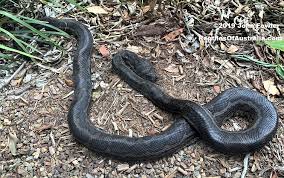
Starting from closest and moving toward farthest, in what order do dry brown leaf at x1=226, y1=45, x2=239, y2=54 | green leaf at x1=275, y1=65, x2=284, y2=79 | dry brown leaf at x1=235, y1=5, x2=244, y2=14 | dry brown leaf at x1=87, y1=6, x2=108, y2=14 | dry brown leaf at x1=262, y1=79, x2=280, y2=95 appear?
dry brown leaf at x1=262, y1=79, x2=280, y2=95, green leaf at x1=275, y1=65, x2=284, y2=79, dry brown leaf at x1=226, y1=45, x2=239, y2=54, dry brown leaf at x1=235, y1=5, x2=244, y2=14, dry brown leaf at x1=87, y1=6, x2=108, y2=14

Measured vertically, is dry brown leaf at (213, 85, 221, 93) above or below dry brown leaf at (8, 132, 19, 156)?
above

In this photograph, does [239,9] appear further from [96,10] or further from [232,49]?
[96,10]

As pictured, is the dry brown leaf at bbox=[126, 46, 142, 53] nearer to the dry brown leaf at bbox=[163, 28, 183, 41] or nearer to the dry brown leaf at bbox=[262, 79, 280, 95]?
the dry brown leaf at bbox=[163, 28, 183, 41]

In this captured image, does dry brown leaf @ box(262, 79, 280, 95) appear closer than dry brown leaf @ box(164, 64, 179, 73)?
Yes

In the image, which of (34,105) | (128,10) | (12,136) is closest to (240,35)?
(128,10)

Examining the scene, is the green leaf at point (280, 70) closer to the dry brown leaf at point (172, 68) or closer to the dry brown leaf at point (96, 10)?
the dry brown leaf at point (172, 68)

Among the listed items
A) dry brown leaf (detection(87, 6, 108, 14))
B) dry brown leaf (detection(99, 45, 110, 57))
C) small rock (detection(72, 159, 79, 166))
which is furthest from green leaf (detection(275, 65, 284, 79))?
small rock (detection(72, 159, 79, 166))
